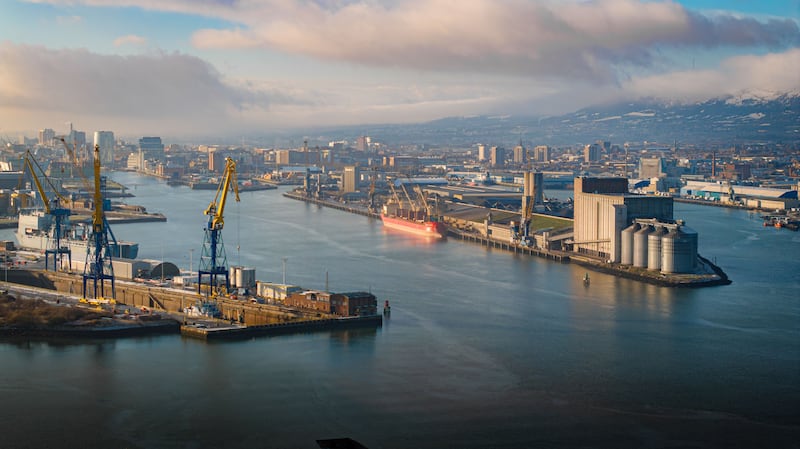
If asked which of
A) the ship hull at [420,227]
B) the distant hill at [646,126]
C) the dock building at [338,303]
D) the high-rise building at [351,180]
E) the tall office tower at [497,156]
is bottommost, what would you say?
the dock building at [338,303]

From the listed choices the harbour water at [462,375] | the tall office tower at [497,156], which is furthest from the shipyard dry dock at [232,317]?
the tall office tower at [497,156]

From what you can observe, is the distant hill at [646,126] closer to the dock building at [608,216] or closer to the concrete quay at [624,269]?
the concrete quay at [624,269]

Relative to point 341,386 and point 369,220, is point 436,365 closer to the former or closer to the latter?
point 341,386

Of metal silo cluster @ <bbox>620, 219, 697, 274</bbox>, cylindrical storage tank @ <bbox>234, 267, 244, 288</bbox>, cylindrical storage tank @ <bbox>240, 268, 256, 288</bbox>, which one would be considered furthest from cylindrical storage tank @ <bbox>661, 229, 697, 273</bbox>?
cylindrical storage tank @ <bbox>234, 267, 244, 288</bbox>

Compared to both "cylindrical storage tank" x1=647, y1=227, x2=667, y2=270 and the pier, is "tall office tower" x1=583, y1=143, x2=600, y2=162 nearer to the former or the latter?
the pier

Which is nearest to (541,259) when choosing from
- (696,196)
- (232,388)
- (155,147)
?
(232,388)
